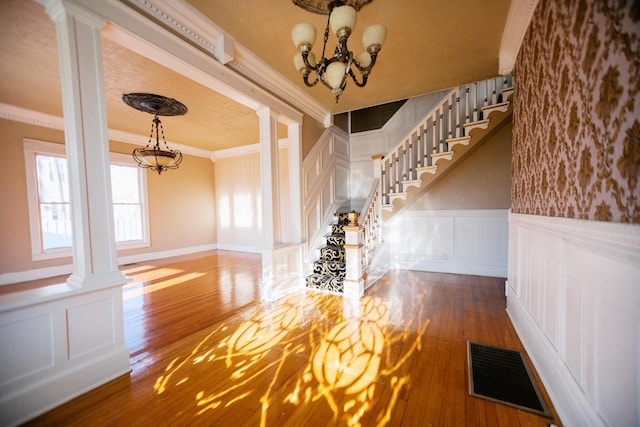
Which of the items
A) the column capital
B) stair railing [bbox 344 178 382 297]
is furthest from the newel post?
the column capital

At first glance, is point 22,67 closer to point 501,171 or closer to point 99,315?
point 99,315

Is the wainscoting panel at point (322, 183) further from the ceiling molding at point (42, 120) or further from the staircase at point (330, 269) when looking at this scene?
the ceiling molding at point (42, 120)

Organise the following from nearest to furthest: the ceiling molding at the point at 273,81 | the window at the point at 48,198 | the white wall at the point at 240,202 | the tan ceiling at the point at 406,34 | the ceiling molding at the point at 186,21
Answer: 1. the ceiling molding at the point at 186,21
2. the tan ceiling at the point at 406,34
3. the ceiling molding at the point at 273,81
4. the window at the point at 48,198
5. the white wall at the point at 240,202

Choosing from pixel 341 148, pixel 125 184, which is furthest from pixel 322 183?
pixel 125 184

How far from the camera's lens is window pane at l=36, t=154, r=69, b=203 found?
4536 mm

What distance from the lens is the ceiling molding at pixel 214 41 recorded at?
2076 millimetres

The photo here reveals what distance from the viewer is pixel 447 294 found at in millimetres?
3488

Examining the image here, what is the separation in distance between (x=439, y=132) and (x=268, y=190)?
110 inches

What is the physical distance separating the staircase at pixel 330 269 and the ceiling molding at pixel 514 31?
320 cm

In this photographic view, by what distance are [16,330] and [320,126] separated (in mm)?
4168

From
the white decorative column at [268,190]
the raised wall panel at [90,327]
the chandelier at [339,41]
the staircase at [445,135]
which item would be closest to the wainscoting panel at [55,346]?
the raised wall panel at [90,327]

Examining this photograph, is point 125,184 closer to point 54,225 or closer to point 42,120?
point 54,225

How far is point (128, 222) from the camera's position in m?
5.84

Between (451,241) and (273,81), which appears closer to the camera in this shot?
(273,81)
